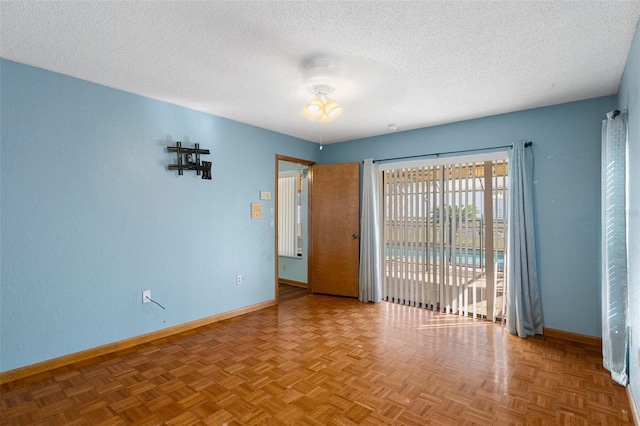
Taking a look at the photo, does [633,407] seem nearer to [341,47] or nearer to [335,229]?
[341,47]

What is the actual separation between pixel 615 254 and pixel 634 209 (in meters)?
0.54

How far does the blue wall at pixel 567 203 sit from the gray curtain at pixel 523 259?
0.08m

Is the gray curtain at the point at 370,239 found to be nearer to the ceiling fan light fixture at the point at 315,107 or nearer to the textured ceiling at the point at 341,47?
the textured ceiling at the point at 341,47

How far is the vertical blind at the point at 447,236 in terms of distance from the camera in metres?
3.87

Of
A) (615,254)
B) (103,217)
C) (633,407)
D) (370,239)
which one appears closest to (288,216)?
(370,239)

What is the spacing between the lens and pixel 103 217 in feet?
9.67

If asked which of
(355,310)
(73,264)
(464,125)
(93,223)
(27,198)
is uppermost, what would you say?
(464,125)

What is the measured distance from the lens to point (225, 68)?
2.58 metres

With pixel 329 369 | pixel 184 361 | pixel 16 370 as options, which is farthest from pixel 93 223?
pixel 329 369

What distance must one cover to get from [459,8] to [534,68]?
3.90ft

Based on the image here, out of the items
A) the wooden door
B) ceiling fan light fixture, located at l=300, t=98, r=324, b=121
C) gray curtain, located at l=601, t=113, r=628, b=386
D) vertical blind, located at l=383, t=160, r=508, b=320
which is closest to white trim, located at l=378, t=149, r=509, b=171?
vertical blind, located at l=383, t=160, r=508, b=320

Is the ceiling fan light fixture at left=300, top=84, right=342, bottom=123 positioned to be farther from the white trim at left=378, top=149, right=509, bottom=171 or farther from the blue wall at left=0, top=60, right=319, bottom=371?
the white trim at left=378, top=149, right=509, bottom=171

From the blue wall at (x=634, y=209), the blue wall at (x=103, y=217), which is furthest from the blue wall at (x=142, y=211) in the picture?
the blue wall at (x=634, y=209)

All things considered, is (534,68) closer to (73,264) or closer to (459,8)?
(459,8)
